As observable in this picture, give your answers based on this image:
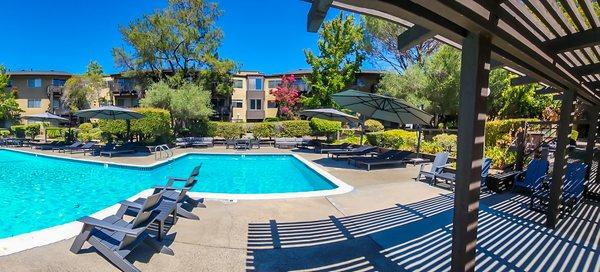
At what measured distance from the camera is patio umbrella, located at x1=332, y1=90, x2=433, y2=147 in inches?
475

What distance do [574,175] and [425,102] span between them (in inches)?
694

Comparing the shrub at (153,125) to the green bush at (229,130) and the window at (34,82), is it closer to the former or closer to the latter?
the green bush at (229,130)

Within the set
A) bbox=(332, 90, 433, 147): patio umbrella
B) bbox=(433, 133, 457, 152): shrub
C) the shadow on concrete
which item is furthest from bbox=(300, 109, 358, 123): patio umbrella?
the shadow on concrete

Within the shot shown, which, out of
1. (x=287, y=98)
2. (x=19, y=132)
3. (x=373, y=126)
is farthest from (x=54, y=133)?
(x=373, y=126)

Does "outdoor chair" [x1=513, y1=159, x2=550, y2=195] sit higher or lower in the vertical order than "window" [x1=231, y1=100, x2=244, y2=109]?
lower

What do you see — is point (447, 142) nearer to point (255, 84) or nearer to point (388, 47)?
point (388, 47)

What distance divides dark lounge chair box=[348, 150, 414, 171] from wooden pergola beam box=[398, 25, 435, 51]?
9444mm

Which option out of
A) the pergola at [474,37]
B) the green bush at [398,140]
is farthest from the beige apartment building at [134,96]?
the pergola at [474,37]

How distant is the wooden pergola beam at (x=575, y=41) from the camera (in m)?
3.30

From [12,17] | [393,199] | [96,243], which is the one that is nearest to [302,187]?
[393,199]

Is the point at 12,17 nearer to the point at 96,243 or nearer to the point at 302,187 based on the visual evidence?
the point at 302,187

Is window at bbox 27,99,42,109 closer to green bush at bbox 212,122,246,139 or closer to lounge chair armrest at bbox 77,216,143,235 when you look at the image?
green bush at bbox 212,122,246,139

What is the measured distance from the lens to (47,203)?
8750 millimetres

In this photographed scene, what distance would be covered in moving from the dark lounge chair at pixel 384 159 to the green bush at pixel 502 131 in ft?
15.7
